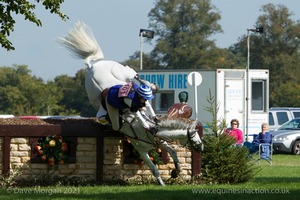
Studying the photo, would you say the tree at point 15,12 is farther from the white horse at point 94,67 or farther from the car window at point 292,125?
the car window at point 292,125

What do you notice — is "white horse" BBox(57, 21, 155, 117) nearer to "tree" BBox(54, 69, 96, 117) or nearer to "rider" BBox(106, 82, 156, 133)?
"rider" BBox(106, 82, 156, 133)

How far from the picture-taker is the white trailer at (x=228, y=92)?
3378 cm

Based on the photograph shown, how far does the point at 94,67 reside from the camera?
16.6 m

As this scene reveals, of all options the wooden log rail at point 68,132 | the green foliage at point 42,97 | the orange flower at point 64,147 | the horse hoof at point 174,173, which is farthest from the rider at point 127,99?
the green foliage at point 42,97

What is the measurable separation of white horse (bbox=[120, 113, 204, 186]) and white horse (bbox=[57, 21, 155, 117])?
26.5 inches

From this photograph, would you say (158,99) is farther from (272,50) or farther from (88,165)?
(272,50)

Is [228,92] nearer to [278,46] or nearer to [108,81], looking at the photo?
[108,81]

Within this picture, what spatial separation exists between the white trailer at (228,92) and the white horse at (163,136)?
17.6m

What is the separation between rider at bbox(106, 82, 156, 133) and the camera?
14.9m

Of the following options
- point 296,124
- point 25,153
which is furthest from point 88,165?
point 296,124

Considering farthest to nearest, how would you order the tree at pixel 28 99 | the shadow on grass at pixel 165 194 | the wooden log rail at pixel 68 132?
the tree at pixel 28 99 < the wooden log rail at pixel 68 132 < the shadow on grass at pixel 165 194

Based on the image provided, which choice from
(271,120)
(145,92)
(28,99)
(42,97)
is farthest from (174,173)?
(28,99)

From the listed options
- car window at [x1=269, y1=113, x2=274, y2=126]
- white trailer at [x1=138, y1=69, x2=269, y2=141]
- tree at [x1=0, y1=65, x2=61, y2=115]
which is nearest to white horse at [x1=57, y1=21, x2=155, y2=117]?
white trailer at [x1=138, y1=69, x2=269, y2=141]

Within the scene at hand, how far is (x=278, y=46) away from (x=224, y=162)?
212ft
